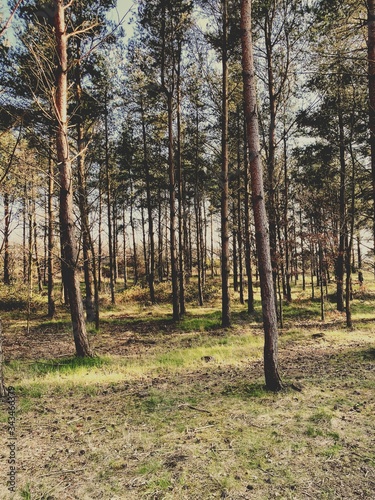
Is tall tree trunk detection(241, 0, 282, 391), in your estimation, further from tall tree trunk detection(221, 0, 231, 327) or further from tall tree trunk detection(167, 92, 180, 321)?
tall tree trunk detection(167, 92, 180, 321)

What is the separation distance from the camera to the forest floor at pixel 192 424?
338cm

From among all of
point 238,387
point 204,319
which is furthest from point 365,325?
point 238,387

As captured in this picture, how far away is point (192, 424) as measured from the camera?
4.70 meters

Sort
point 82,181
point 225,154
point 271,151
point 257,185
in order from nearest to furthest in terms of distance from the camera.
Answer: point 257,185 < point 82,181 < point 225,154 < point 271,151

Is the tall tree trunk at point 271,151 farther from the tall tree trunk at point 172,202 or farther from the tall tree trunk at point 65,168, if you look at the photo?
the tall tree trunk at point 65,168

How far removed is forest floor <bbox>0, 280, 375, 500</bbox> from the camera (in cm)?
338

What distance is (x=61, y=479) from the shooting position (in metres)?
3.53

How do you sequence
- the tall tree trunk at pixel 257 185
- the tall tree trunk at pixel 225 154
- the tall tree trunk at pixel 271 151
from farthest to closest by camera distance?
1. the tall tree trunk at pixel 271 151
2. the tall tree trunk at pixel 225 154
3. the tall tree trunk at pixel 257 185

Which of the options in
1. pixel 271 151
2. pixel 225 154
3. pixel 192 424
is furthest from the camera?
pixel 271 151

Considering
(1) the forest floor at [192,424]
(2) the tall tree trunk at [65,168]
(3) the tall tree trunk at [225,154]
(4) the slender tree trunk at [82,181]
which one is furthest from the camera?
(3) the tall tree trunk at [225,154]

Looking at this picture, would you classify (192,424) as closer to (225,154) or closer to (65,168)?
(65,168)

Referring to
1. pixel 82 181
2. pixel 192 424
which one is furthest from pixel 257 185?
pixel 82 181

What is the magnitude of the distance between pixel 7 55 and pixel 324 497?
13355mm

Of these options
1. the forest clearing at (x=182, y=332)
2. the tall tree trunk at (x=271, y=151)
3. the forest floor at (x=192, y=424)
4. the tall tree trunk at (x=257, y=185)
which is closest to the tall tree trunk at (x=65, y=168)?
the forest clearing at (x=182, y=332)
